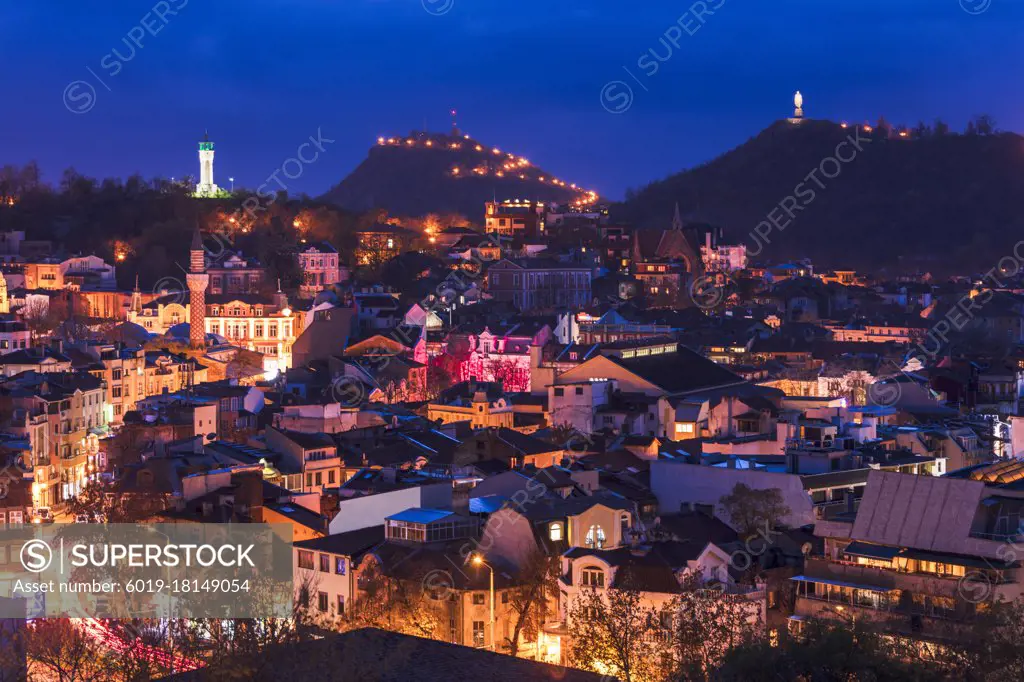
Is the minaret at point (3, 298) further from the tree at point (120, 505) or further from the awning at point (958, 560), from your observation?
the awning at point (958, 560)

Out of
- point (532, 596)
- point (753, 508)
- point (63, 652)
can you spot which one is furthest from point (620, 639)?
point (753, 508)

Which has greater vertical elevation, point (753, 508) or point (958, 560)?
point (958, 560)

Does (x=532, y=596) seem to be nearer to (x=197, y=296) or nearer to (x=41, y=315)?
(x=197, y=296)

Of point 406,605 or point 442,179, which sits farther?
point 442,179

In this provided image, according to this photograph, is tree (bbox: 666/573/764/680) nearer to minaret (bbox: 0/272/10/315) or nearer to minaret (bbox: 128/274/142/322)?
minaret (bbox: 128/274/142/322)

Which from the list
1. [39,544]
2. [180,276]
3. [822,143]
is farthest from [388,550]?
[822,143]
